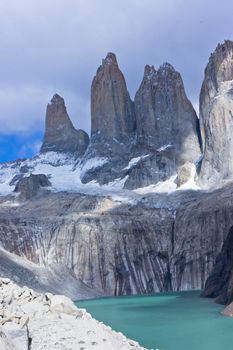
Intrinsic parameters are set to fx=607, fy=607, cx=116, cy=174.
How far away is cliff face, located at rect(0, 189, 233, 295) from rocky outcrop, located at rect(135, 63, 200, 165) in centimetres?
3825

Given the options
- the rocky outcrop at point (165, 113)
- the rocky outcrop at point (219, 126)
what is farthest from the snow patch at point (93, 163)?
the rocky outcrop at point (219, 126)

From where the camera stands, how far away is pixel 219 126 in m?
139

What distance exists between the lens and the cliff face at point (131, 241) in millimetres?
106688

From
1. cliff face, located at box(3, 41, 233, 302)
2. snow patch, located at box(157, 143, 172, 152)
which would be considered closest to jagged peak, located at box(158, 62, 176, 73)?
cliff face, located at box(3, 41, 233, 302)

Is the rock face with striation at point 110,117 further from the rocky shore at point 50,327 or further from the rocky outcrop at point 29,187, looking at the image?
the rocky shore at point 50,327

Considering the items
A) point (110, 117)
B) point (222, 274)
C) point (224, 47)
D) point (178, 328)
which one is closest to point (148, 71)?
point (110, 117)

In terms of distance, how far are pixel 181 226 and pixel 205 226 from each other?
5.09 meters

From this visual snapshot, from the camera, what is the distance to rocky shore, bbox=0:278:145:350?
22328 millimetres

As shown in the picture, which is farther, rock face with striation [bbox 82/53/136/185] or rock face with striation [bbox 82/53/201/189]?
rock face with striation [bbox 82/53/136/185]

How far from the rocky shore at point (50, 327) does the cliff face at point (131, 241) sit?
76338 mm

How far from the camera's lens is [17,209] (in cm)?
14038

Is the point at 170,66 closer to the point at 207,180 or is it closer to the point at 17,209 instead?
the point at 207,180

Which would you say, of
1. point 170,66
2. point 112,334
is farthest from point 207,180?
point 112,334

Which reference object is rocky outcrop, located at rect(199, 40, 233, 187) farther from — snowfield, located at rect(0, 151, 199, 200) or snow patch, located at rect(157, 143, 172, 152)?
snow patch, located at rect(157, 143, 172, 152)
